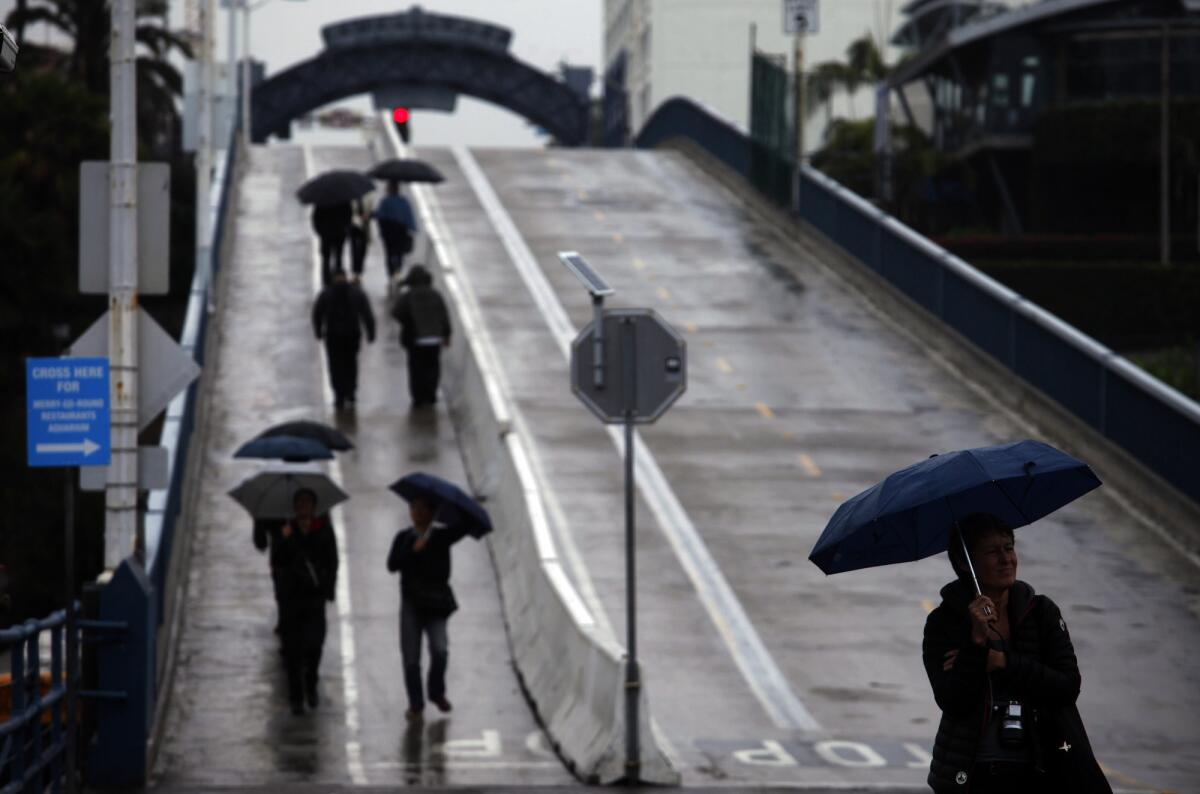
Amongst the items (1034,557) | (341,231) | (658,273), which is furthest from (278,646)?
(658,273)

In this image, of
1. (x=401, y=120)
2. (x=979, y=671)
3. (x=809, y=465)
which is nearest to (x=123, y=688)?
(x=979, y=671)

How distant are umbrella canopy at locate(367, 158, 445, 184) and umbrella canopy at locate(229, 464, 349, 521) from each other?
1598cm

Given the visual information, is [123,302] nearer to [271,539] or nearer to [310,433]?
[271,539]

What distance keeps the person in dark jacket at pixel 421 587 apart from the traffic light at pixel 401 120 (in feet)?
129

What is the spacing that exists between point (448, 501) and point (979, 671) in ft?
29.6

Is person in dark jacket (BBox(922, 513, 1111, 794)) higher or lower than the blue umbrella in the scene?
lower

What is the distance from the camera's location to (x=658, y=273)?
3544 centimetres

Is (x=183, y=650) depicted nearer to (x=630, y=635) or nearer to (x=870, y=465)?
(x=630, y=635)

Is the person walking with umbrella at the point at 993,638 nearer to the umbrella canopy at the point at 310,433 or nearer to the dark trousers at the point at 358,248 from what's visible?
the umbrella canopy at the point at 310,433

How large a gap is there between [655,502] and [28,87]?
37.7m

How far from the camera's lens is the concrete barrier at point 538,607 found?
13.7 m

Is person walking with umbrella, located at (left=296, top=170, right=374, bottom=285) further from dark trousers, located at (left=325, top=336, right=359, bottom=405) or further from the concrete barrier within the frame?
dark trousers, located at (left=325, top=336, right=359, bottom=405)

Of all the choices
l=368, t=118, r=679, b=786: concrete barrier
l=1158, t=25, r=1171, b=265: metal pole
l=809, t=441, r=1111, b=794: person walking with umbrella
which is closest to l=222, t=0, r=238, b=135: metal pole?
l=368, t=118, r=679, b=786: concrete barrier

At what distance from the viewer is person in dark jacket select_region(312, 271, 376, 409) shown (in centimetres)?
2502
